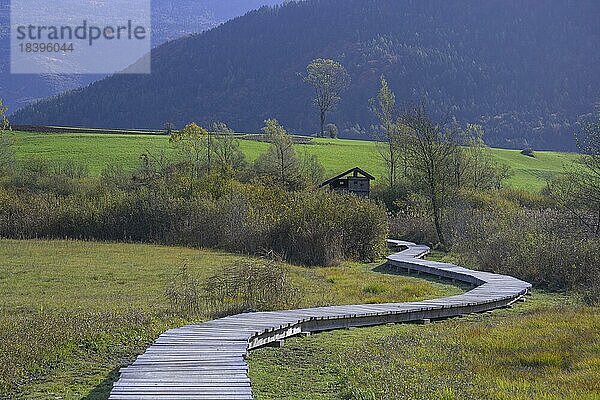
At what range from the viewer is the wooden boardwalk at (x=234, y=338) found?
769 centimetres

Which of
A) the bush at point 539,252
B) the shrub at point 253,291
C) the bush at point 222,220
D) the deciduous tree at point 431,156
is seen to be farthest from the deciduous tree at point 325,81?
the shrub at point 253,291

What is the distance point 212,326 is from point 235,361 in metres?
2.99

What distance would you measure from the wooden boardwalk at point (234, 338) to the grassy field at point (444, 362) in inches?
12.8

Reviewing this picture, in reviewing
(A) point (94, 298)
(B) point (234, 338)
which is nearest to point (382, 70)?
(A) point (94, 298)

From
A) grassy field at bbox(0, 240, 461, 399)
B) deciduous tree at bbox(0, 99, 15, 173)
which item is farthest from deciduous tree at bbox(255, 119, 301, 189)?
grassy field at bbox(0, 240, 461, 399)

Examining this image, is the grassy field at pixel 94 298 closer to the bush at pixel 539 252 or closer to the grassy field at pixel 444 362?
the grassy field at pixel 444 362

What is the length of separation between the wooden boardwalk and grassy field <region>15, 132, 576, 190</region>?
1632 inches

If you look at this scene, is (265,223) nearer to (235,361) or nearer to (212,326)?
(212,326)

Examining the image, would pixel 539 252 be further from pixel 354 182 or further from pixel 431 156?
pixel 354 182

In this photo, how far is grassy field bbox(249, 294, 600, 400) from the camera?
28.0 ft

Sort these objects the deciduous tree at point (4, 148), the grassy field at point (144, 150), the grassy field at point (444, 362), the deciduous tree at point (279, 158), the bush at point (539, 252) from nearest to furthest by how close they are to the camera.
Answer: the grassy field at point (444, 362) < the bush at point (539, 252) < the deciduous tree at point (4, 148) < the deciduous tree at point (279, 158) < the grassy field at point (144, 150)

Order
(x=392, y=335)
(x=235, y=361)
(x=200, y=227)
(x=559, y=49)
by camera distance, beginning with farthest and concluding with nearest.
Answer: (x=559, y=49)
(x=200, y=227)
(x=392, y=335)
(x=235, y=361)

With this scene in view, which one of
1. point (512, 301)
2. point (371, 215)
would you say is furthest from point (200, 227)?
point (512, 301)

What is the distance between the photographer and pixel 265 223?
94.5ft
